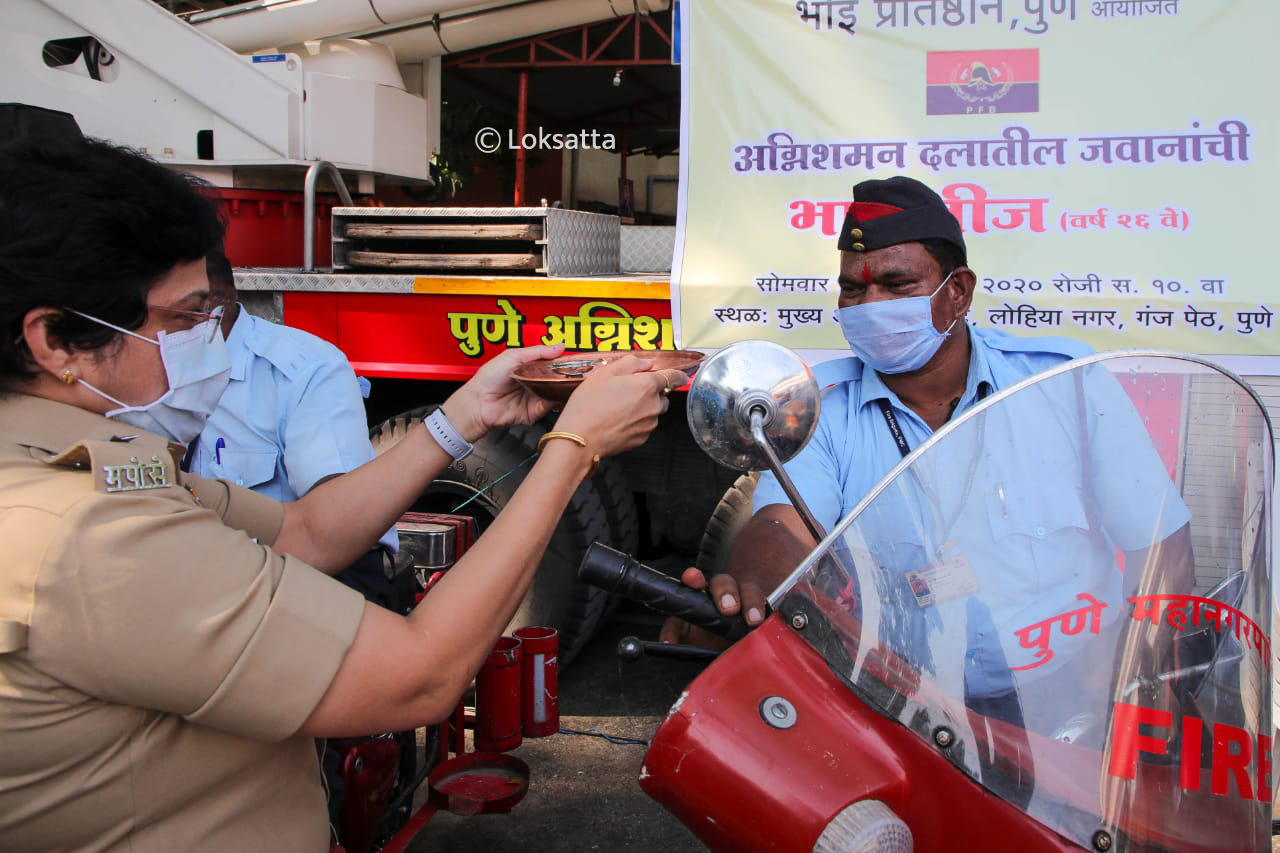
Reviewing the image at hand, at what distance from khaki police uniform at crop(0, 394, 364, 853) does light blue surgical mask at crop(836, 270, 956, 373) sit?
1.38 meters

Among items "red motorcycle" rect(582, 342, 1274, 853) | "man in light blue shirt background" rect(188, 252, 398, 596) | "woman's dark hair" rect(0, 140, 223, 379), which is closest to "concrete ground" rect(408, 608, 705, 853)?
"man in light blue shirt background" rect(188, 252, 398, 596)

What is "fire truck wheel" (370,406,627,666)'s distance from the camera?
378cm

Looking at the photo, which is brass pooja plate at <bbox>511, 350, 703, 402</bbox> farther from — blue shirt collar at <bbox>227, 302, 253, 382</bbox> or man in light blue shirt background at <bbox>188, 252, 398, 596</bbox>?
blue shirt collar at <bbox>227, 302, 253, 382</bbox>

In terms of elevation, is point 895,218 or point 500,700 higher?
point 895,218

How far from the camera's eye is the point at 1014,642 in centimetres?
120

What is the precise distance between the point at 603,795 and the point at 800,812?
2382 millimetres

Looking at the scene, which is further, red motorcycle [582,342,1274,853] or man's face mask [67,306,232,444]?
man's face mask [67,306,232,444]

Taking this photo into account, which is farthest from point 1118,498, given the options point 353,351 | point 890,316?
point 353,351

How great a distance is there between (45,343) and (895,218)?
1.64 meters

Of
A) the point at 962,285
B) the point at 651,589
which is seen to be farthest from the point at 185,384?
the point at 962,285

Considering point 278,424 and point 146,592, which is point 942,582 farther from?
point 278,424

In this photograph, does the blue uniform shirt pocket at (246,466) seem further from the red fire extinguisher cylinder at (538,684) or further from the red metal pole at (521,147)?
the red metal pole at (521,147)

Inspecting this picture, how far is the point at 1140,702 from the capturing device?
1191 mm

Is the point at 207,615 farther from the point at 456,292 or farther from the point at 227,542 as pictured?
the point at 456,292
